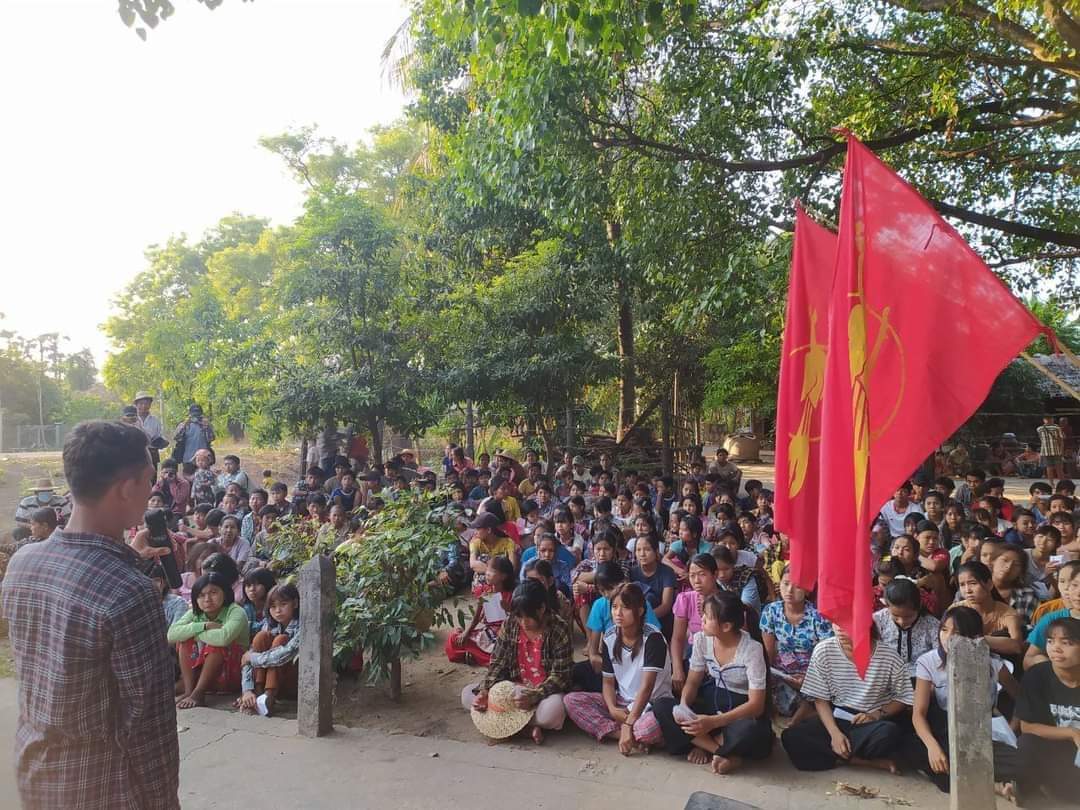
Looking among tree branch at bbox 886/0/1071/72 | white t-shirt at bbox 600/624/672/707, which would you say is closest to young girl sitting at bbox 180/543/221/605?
white t-shirt at bbox 600/624/672/707

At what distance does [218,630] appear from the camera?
5.35 metres

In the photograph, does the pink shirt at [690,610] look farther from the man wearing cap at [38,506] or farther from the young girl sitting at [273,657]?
the man wearing cap at [38,506]

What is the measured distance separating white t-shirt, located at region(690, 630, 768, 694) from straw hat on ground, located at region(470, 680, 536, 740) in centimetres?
106

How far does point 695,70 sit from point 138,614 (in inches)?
311

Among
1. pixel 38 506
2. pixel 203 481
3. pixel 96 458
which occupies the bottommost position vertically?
pixel 38 506

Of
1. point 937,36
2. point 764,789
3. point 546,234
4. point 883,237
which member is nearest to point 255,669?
point 764,789

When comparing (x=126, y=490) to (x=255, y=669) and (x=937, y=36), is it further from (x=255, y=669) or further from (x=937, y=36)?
(x=937, y=36)

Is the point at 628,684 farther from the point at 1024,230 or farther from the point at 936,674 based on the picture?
the point at 1024,230

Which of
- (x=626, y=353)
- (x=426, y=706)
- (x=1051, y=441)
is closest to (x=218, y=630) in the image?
(x=426, y=706)

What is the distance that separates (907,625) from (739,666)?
1.06 meters

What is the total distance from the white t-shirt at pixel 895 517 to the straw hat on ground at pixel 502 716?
4.79 meters

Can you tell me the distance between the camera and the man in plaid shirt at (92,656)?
1925 mm

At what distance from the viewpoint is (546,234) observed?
1355cm

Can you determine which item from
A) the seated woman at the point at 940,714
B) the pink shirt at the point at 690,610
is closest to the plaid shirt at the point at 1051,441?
the seated woman at the point at 940,714
